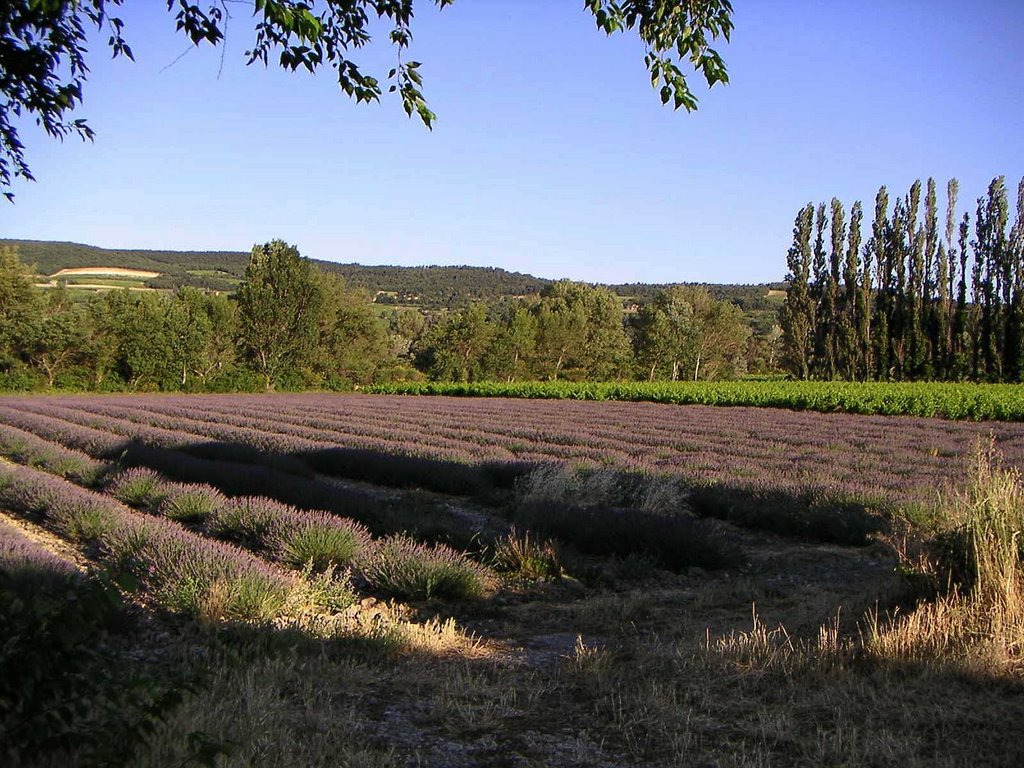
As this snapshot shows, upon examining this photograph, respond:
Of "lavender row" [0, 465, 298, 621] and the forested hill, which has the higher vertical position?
the forested hill

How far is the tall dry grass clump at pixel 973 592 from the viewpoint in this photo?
14.7ft

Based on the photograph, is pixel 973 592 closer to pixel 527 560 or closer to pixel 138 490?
pixel 527 560

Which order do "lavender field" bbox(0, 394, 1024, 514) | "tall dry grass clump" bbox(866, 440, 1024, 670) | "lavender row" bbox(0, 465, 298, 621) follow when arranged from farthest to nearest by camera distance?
"lavender field" bbox(0, 394, 1024, 514)
"lavender row" bbox(0, 465, 298, 621)
"tall dry grass clump" bbox(866, 440, 1024, 670)

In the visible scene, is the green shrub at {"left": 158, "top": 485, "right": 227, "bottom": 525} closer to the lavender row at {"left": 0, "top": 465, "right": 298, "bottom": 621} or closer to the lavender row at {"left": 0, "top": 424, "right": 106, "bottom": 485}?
the lavender row at {"left": 0, "top": 465, "right": 298, "bottom": 621}

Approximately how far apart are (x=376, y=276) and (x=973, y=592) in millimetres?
149416

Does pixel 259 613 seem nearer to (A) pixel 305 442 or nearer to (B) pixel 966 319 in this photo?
(A) pixel 305 442

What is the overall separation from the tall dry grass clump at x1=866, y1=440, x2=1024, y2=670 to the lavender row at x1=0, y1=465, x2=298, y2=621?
3.90 meters

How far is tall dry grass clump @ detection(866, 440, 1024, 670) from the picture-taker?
14.7ft

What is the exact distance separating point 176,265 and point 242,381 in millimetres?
70442

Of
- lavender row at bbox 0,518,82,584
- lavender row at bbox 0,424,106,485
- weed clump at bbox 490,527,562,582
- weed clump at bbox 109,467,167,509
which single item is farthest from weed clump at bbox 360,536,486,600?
lavender row at bbox 0,424,106,485

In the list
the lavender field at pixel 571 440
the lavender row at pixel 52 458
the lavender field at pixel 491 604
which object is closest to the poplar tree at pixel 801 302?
the lavender field at pixel 571 440

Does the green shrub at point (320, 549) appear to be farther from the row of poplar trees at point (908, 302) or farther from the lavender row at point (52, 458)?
the row of poplar trees at point (908, 302)

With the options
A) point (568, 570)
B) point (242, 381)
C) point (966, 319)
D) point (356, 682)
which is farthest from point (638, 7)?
point (966, 319)

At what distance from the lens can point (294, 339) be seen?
186 ft
